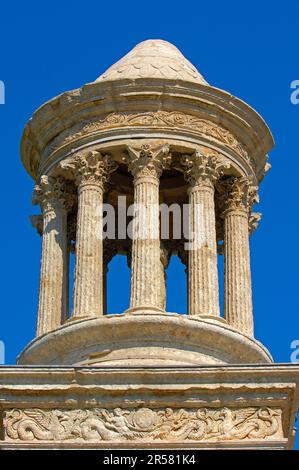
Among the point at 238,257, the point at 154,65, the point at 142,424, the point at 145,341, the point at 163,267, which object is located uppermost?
the point at 154,65

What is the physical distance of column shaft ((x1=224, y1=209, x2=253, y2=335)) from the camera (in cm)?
4253

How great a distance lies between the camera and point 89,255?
4216cm

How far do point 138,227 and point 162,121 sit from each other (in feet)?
9.10

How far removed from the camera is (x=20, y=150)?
45719 mm

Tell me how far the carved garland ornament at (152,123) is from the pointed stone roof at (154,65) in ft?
2.77

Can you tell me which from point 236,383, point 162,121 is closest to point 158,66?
point 162,121

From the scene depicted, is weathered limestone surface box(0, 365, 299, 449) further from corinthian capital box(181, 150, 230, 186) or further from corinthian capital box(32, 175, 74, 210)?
corinthian capital box(32, 175, 74, 210)

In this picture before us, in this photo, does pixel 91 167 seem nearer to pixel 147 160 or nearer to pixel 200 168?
pixel 147 160

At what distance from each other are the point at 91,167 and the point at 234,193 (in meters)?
3.38

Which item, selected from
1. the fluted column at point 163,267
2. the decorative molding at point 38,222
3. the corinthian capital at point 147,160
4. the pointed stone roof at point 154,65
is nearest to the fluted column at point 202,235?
the corinthian capital at point 147,160

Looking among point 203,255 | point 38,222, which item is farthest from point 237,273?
point 38,222

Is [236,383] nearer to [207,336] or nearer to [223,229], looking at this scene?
[207,336]

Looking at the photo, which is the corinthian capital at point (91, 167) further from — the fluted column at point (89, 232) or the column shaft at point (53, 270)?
the column shaft at point (53, 270)
